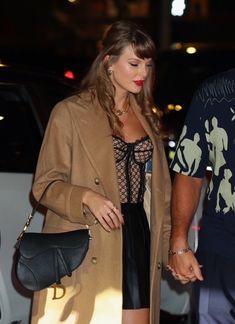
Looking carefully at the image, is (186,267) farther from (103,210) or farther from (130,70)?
A: (130,70)

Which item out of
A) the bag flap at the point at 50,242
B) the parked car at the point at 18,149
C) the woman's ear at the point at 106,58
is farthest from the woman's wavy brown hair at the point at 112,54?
the parked car at the point at 18,149

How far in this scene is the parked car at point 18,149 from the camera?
15.1 ft

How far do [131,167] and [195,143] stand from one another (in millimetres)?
323

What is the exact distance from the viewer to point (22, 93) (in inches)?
205

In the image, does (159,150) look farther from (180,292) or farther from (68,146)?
(180,292)

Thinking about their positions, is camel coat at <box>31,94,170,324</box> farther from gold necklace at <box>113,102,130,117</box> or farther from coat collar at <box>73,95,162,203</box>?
gold necklace at <box>113,102,130,117</box>

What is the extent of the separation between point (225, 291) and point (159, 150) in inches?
28.2

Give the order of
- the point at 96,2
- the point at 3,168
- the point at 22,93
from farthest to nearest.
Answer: the point at 96,2 → the point at 22,93 → the point at 3,168

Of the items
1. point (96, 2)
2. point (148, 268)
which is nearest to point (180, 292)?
point (148, 268)

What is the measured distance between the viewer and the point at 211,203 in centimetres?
383

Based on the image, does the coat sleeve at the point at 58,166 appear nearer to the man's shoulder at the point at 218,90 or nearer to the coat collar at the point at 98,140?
the coat collar at the point at 98,140

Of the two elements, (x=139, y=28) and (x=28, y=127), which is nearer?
(x=139, y=28)

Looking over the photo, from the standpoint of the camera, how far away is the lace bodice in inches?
159

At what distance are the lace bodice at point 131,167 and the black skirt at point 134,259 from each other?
1.8 inches
